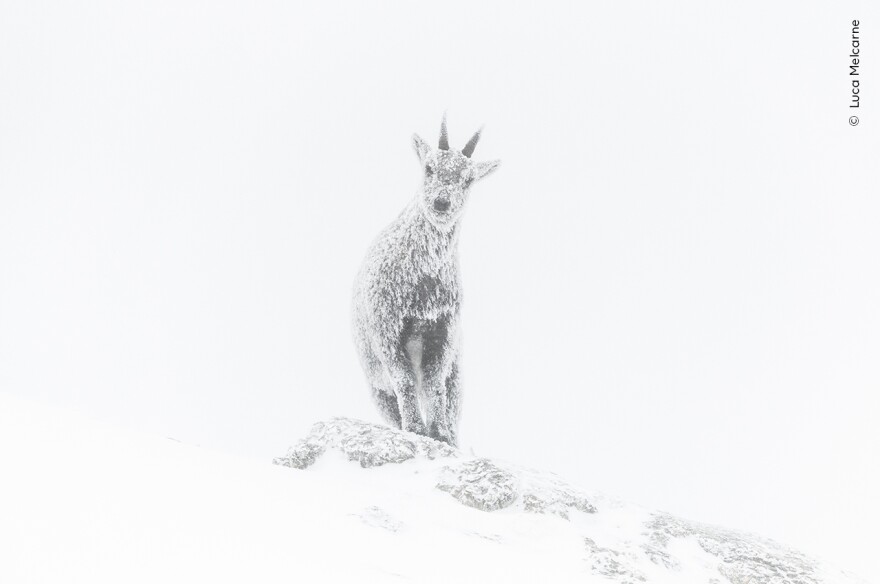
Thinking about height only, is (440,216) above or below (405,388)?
above

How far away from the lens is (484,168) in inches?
391

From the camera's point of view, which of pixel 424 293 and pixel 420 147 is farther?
pixel 420 147

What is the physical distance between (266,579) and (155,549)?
0.58 meters

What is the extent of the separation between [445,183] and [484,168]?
51cm

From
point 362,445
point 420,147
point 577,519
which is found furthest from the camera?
point 420,147

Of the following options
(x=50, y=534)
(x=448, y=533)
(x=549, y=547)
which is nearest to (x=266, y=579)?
(x=50, y=534)

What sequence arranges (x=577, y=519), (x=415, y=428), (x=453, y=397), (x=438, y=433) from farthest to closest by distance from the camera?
(x=453, y=397) → (x=438, y=433) → (x=415, y=428) → (x=577, y=519)

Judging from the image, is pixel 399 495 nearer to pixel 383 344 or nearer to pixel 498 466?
pixel 498 466

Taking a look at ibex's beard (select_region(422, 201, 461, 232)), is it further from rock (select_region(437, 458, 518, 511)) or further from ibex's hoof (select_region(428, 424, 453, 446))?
rock (select_region(437, 458, 518, 511))

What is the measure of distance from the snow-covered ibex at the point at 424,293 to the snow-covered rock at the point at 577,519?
1.07 metres

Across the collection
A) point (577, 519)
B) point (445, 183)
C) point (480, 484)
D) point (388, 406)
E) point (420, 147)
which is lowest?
point (577, 519)

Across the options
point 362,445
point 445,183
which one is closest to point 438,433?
point 362,445

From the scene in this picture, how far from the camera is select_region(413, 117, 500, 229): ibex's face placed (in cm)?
965

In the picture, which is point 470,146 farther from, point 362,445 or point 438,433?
point 362,445
